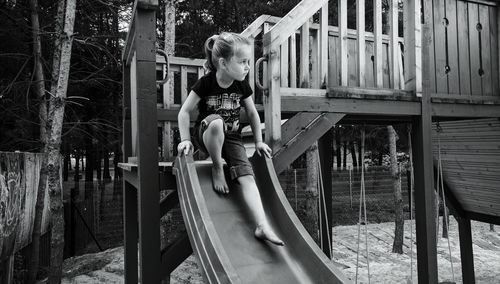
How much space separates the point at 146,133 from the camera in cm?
315

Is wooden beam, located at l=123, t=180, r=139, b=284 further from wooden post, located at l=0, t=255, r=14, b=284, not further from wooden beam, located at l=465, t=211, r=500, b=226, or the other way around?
wooden beam, located at l=465, t=211, r=500, b=226

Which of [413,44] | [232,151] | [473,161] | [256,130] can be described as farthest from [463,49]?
[232,151]

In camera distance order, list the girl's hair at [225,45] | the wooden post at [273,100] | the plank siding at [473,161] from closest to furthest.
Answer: the girl's hair at [225,45] → the wooden post at [273,100] → the plank siding at [473,161]

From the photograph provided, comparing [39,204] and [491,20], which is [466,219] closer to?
[491,20]

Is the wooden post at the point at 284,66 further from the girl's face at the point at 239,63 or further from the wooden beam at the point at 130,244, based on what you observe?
the wooden beam at the point at 130,244

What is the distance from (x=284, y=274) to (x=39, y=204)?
7.13 metres

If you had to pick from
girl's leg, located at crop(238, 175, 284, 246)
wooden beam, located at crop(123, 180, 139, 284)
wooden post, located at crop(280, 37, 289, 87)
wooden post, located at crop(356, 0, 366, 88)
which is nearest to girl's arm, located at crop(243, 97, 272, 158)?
girl's leg, located at crop(238, 175, 284, 246)

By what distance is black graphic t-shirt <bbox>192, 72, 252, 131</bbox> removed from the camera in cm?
292

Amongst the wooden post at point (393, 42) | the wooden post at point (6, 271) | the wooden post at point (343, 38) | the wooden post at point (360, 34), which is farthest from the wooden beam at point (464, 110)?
the wooden post at point (6, 271)

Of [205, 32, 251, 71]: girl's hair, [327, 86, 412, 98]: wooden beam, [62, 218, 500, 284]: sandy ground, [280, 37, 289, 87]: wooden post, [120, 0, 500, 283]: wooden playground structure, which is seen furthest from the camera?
[62, 218, 500, 284]: sandy ground

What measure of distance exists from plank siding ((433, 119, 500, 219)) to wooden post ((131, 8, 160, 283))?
13.7 feet

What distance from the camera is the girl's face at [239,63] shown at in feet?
8.84

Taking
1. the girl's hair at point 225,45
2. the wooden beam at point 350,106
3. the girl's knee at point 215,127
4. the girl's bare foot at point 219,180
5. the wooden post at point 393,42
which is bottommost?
the girl's bare foot at point 219,180

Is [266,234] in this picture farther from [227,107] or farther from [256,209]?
[227,107]
